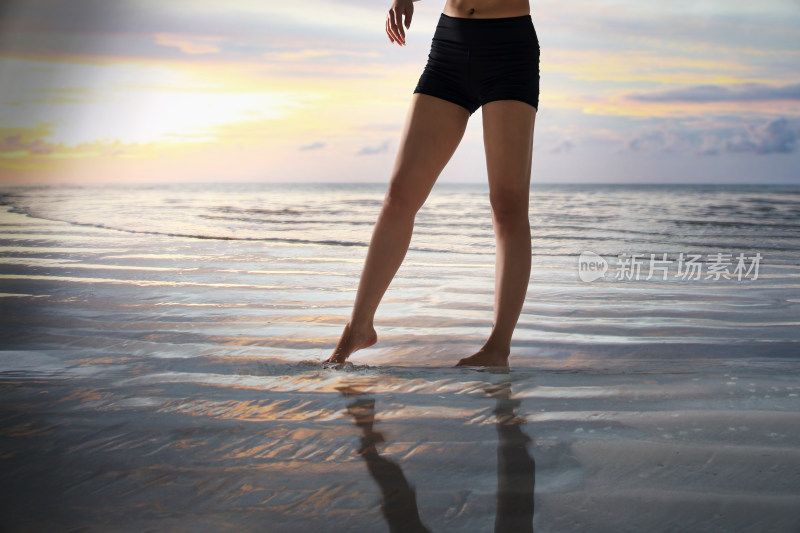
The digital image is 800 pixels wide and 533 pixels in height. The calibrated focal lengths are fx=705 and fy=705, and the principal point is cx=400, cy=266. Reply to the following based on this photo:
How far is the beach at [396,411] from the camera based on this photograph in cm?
79

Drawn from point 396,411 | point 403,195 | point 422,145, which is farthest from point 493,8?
point 396,411

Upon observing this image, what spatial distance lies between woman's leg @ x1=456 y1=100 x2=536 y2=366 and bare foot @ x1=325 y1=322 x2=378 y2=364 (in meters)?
0.22

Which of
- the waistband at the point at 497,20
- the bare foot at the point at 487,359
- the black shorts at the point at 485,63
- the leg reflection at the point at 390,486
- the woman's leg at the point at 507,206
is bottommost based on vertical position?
the bare foot at the point at 487,359

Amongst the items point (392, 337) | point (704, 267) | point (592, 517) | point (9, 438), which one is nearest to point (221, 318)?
point (392, 337)

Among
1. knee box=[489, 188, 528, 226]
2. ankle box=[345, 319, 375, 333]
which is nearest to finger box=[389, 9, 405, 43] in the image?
knee box=[489, 188, 528, 226]

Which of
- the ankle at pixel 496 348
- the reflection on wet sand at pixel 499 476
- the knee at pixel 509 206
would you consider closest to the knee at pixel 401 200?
the knee at pixel 509 206

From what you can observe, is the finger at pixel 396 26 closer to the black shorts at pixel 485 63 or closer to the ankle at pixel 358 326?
the black shorts at pixel 485 63

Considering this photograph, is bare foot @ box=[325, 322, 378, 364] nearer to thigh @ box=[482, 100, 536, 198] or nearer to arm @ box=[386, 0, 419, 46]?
thigh @ box=[482, 100, 536, 198]

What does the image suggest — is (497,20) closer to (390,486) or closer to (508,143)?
(508,143)

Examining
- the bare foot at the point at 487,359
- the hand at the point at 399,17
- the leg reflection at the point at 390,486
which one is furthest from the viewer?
the hand at the point at 399,17

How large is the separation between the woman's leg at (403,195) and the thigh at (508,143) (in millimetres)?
98

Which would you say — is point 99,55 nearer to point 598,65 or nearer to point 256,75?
point 256,75

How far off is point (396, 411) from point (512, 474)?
28cm

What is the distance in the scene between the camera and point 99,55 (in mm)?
18281
